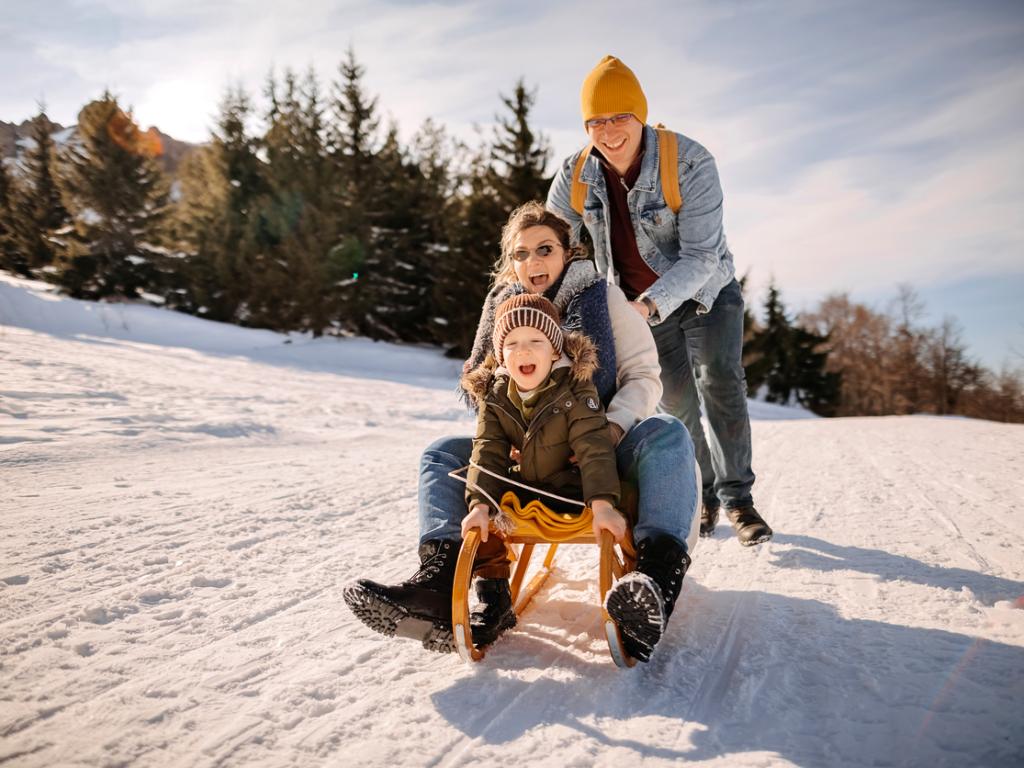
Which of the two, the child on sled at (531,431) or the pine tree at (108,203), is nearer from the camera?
Answer: the child on sled at (531,431)

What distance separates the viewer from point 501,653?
1.79 m

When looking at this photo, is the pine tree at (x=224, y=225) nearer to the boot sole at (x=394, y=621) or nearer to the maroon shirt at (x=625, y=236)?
the maroon shirt at (x=625, y=236)

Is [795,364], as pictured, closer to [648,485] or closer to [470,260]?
[470,260]

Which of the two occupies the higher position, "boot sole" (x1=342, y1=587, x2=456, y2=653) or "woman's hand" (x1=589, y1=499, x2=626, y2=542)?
"woman's hand" (x1=589, y1=499, x2=626, y2=542)

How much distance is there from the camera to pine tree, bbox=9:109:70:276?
24391 millimetres

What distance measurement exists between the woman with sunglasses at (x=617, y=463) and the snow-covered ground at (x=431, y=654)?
178 millimetres

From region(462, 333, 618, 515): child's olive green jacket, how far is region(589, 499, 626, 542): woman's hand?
0.06 metres

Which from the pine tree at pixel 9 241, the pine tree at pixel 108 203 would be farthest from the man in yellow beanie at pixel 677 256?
the pine tree at pixel 9 241

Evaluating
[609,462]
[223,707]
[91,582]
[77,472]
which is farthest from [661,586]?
[77,472]

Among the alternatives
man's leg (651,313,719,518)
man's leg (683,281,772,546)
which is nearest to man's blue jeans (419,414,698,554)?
man's leg (683,281,772,546)

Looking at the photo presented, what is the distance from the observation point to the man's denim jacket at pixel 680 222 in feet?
8.63

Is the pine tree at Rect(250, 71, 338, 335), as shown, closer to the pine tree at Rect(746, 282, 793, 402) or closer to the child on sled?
the child on sled

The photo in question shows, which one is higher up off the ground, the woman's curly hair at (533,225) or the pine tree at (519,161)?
the pine tree at (519,161)

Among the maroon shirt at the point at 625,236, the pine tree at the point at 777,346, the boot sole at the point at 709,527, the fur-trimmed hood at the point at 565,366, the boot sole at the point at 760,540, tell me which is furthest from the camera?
the pine tree at the point at 777,346
